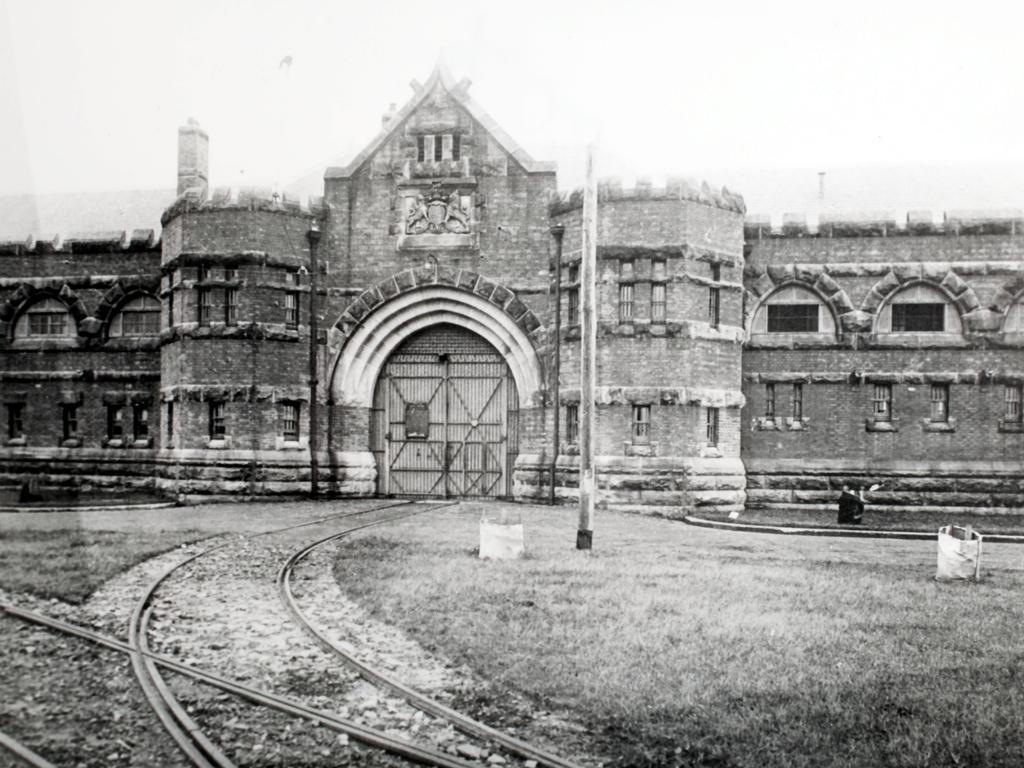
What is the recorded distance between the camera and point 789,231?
22.6 metres

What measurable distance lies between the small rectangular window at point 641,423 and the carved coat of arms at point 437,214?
5.71 metres

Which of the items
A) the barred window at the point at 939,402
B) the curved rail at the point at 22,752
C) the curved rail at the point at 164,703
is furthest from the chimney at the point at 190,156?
the curved rail at the point at 22,752

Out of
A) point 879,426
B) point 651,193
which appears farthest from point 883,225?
point 651,193

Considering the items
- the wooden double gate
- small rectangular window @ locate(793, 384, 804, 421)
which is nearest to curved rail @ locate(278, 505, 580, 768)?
the wooden double gate

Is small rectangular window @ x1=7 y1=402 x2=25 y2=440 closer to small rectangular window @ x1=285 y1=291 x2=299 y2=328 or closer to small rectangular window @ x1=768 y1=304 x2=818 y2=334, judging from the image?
small rectangular window @ x1=285 y1=291 x2=299 y2=328

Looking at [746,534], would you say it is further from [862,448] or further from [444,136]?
[444,136]

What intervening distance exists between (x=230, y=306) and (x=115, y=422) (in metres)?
5.42

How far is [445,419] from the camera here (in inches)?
895

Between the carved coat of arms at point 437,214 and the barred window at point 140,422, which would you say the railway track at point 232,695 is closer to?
the carved coat of arms at point 437,214

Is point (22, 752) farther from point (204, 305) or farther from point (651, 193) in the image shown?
point (204, 305)

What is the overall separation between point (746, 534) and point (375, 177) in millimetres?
11627

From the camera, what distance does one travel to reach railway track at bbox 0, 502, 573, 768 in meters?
5.71

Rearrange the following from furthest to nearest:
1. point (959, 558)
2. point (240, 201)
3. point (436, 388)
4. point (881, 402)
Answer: point (436, 388)
point (881, 402)
point (240, 201)
point (959, 558)

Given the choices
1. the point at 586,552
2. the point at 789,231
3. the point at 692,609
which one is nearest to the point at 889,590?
the point at 692,609
